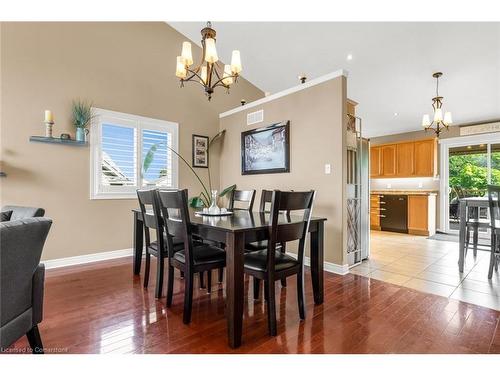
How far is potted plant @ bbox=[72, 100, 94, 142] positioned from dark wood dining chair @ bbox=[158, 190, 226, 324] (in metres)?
2.11

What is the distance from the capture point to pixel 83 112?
3641 mm

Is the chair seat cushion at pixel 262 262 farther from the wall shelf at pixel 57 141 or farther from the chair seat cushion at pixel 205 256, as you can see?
the wall shelf at pixel 57 141

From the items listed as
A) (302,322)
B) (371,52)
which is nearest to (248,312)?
(302,322)

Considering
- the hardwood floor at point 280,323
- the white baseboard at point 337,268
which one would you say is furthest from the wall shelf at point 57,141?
the white baseboard at point 337,268

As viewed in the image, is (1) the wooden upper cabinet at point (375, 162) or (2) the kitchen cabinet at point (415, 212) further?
(1) the wooden upper cabinet at point (375, 162)

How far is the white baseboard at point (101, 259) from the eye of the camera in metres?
3.27

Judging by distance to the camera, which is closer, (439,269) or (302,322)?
(302,322)

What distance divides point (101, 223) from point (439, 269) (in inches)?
179

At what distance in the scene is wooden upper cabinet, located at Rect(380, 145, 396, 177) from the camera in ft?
22.3

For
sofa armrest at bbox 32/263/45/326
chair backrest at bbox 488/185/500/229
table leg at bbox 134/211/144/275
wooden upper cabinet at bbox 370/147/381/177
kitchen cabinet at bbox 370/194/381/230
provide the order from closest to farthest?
sofa armrest at bbox 32/263/45/326 < chair backrest at bbox 488/185/500/229 < table leg at bbox 134/211/144/275 < kitchen cabinet at bbox 370/194/381/230 < wooden upper cabinet at bbox 370/147/381/177

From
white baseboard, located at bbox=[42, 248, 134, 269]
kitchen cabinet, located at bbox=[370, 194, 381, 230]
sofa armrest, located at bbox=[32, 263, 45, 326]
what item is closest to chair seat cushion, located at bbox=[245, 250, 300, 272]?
sofa armrest, located at bbox=[32, 263, 45, 326]

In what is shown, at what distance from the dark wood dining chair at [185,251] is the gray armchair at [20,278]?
811 mm

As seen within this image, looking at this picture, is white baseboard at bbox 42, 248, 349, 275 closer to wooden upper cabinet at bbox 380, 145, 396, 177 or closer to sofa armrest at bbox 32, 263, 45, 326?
sofa armrest at bbox 32, 263, 45, 326
